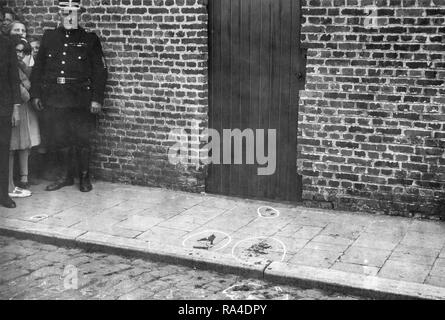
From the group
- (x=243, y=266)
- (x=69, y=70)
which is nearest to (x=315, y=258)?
(x=243, y=266)

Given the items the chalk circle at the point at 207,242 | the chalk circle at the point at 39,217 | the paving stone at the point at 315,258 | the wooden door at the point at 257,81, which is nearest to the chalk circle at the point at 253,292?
the paving stone at the point at 315,258

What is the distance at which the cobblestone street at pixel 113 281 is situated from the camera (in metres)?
4.98

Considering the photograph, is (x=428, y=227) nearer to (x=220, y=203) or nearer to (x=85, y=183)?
(x=220, y=203)

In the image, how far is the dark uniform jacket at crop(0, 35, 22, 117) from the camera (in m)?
7.09

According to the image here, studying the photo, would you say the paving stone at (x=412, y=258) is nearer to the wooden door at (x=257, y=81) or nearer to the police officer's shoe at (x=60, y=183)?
the wooden door at (x=257, y=81)

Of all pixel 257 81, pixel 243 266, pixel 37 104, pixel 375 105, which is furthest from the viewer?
pixel 37 104

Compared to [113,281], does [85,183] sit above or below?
above

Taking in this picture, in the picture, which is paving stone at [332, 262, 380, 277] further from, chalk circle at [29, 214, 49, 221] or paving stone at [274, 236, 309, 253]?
chalk circle at [29, 214, 49, 221]

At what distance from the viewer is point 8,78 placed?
717 centimetres

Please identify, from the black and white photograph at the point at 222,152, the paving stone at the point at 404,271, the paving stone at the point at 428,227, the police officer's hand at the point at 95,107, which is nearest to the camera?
the paving stone at the point at 404,271

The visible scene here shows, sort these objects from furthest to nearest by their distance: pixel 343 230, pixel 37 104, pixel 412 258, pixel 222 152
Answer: pixel 37 104, pixel 222 152, pixel 343 230, pixel 412 258

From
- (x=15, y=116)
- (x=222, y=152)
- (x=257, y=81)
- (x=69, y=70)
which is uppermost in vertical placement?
(x=69, y=70)

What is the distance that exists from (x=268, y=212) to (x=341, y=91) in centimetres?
167
